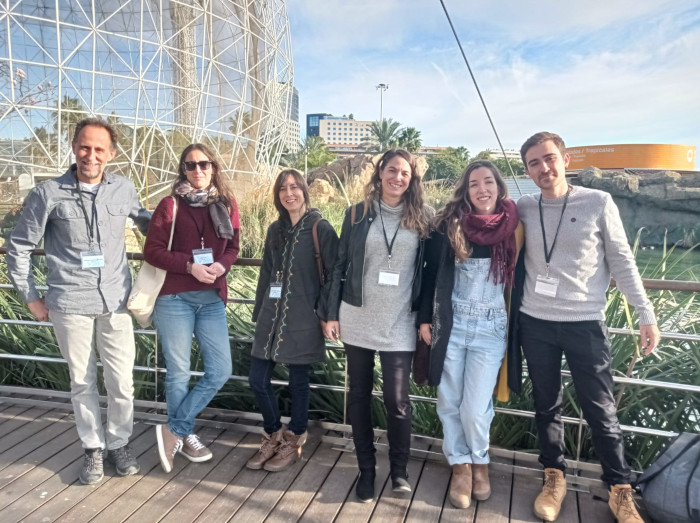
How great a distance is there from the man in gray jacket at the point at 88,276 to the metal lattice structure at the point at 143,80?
37.3ft

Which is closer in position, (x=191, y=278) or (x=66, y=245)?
(x=66, y=245)

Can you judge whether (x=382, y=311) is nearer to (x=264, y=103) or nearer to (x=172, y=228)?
(x=172, y=228)

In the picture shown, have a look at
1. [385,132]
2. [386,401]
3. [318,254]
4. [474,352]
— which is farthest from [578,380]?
[385,132]

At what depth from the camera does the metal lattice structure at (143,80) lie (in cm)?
1460

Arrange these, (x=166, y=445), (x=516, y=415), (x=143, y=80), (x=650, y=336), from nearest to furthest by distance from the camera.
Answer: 1. (x=650, y=336)
2. (x=166, y=445)
3. (x=516, y=415)
4. (x=143, y=80)

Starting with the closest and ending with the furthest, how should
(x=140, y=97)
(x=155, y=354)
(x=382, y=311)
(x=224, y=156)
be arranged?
(x=382, y=311)
(x=155, y=354)
(x=140, y=97)
(x=224, y=156)

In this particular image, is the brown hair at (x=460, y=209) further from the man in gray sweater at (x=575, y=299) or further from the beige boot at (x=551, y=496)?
the beige boot at (x=551, y=496)

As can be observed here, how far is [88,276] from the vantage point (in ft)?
7.62

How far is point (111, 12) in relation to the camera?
677 inches

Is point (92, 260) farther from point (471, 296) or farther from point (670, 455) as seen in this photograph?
point (670, 455)

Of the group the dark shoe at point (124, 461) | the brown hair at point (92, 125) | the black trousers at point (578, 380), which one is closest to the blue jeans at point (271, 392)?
the dark shoe at point (124, 461)

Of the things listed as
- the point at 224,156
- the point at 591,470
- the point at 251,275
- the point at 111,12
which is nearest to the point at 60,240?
the point at 251,275

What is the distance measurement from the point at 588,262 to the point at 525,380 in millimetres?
1017

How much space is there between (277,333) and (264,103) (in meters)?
19.5
